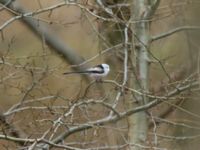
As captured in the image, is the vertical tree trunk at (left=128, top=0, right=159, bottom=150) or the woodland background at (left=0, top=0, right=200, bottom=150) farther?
the vertical tree trunk at (left=128, top=0, right=159, bottom=150)

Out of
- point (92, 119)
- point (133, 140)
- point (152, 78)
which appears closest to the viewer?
point (92, 119)

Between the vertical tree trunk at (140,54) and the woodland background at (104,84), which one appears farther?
the vertical tree trunk at (140,54)

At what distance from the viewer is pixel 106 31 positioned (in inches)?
314

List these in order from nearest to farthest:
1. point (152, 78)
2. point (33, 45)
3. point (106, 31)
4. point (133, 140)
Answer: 1. point (133, 140)
2. point (106, 31)
3. point (152, 78)
4. point (33, 45)

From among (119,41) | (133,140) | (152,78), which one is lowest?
(133,140)

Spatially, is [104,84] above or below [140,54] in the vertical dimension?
below

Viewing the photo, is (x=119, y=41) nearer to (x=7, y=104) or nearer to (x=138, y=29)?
(x=138, y=29)

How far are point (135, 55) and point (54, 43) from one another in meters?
2.25

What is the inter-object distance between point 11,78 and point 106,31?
168 cm

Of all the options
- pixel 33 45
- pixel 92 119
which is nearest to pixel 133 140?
pixel 92 119

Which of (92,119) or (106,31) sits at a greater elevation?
(106,31)

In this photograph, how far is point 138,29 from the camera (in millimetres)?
7660

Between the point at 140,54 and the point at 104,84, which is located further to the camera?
the point at 140,54

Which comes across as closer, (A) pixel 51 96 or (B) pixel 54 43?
(A) pixel 51 96
